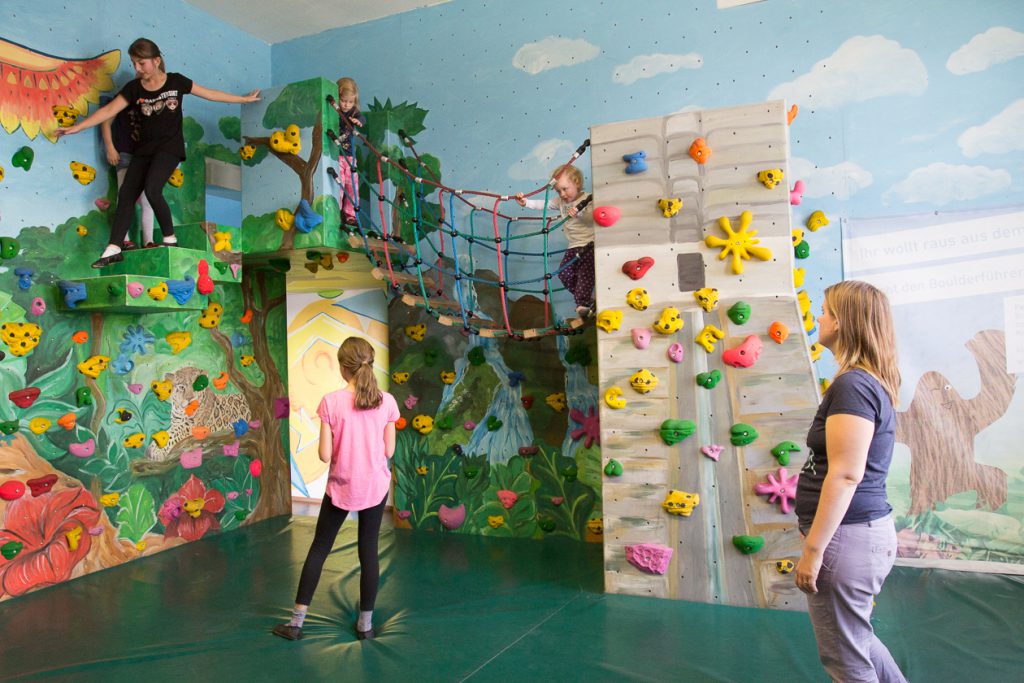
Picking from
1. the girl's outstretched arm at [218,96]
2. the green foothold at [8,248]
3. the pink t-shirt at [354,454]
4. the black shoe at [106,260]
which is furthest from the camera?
the girl's outstretched arm at [218,96]

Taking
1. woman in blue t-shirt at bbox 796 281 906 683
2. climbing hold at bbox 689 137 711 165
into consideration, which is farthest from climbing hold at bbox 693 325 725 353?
woman in blue t-shirt at bbox 796 281 906 683

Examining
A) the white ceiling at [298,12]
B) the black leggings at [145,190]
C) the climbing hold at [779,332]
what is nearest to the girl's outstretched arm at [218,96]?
the black leggings at [145,190]

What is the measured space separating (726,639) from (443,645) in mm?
1137

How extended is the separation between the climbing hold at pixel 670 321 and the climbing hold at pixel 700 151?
0.70 metres

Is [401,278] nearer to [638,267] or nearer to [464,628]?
[638,267]

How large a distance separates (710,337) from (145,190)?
10.3 feet

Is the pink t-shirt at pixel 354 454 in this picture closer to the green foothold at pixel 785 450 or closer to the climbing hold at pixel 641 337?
the climbing hold at pixel 641 337

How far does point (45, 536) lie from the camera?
12.6 ft

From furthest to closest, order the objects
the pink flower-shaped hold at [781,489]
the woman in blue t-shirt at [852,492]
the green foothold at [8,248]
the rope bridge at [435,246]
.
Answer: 1. the rope bridge at [435,246]
2. the green foothold at [8,248]
3. the pink flower-shaped hold at [781,489]
4. the woman in blue t-shirt at [852,492]

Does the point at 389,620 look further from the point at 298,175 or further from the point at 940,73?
the point at 940,73

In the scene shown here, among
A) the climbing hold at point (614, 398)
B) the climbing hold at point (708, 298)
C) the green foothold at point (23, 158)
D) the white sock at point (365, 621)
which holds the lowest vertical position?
the white sock at point (365, 621)

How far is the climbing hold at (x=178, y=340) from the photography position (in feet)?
15.2

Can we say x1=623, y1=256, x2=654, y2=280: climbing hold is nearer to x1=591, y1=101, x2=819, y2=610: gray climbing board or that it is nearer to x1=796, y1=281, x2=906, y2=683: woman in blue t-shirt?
x1=591, y1=101, x2=819, y2=610: gray climbing board

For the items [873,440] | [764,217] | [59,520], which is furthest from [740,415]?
[59,520]
